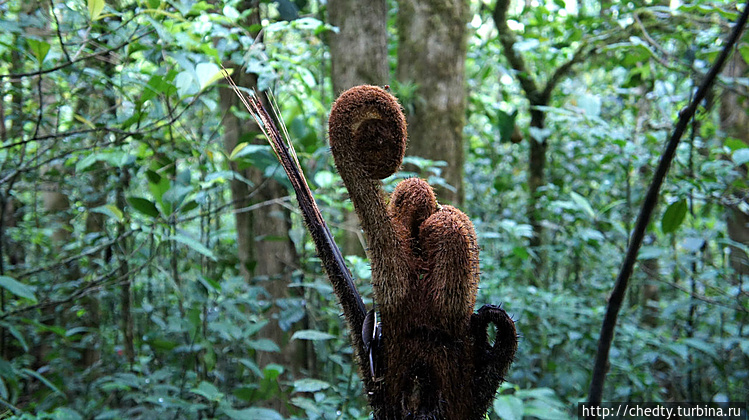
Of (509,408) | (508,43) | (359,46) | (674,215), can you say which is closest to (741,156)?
(674,215)

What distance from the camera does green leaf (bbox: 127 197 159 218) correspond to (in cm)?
137

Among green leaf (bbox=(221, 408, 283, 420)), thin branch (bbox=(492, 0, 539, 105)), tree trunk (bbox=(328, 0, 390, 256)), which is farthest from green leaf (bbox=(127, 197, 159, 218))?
thin branch (bbox=(492, 0, 539, 105))

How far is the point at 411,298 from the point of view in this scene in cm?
65

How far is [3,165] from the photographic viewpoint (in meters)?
1.86

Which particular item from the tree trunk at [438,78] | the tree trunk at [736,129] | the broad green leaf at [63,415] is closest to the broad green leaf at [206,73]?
the broad green leaf at [63,415]

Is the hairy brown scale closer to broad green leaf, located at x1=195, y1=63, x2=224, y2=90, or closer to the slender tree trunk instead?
broad green leaf, located at x1=195, y1=63, x2=224, y2=90

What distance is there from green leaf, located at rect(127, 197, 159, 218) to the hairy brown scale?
97cm

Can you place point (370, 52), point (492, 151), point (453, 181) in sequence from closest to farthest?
point (370, 52) → point (453, 181) → point (492, 151)

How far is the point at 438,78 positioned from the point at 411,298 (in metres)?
1.84

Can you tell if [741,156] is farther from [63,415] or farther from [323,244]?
[63,415]

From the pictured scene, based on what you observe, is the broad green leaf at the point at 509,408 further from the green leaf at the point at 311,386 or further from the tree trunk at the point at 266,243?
the tree trunk at the point at 266,243

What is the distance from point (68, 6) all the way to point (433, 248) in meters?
1.52

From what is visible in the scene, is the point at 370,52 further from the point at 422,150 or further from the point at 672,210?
the point at 672,210

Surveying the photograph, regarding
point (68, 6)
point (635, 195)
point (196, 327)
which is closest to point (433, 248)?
point (196, 327)
